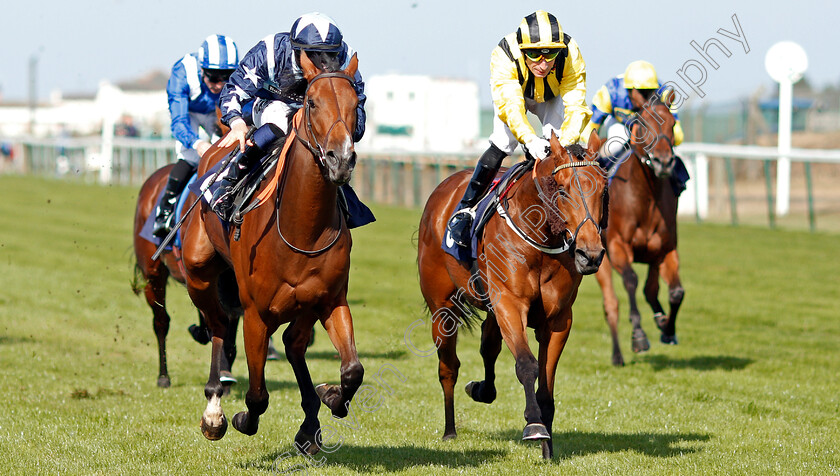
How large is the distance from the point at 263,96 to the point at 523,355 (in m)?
2.21

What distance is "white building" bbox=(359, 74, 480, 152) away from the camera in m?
32.2

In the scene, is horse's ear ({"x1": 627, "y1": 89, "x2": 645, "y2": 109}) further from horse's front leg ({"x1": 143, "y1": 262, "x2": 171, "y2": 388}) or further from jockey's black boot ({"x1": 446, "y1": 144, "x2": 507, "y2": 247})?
horse's front leg ({"x1": 143, "y1": 262, "x2": 171, "y2": 388})

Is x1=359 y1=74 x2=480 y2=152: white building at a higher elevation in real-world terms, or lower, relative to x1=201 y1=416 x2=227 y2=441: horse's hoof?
higher

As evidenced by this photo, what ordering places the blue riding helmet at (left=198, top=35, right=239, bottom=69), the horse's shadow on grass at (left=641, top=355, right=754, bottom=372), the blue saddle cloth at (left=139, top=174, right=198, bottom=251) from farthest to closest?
1. the horse's shadow on grass at (left=641, top=355, right=754, bottom=372)
2. the blue riding helmet at (left=198, top=35, right=239, bottom=69)
3. the blue saddle cloth at (left=139, top=174, right=198, bottom=251)

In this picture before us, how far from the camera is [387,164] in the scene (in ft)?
97.0

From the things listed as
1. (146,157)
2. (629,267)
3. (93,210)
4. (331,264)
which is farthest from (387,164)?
(331,264)

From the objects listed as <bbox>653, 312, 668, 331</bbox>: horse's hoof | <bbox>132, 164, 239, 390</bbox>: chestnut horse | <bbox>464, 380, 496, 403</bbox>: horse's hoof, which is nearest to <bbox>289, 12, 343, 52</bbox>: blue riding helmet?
<bbox>464, 380, 496, 403</bbox>: horse's hoof

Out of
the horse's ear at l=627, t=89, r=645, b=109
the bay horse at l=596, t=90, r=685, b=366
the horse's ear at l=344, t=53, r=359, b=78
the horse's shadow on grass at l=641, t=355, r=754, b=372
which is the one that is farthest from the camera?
the horse's shadow on grass at l=641, t=355, r=754, b=372

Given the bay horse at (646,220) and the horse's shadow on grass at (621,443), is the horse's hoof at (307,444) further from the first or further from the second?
the bay horse at (646,220)

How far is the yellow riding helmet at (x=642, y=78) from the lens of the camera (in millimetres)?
9133

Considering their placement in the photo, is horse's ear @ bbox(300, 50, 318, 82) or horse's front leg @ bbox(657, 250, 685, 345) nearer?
horse's ear @ bbox(300, 50, 318, 82)

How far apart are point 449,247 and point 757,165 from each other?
1023 inches

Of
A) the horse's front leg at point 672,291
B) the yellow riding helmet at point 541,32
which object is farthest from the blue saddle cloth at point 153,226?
the horse's front leg at point 672,291

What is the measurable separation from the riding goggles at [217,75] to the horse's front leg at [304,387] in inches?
115
